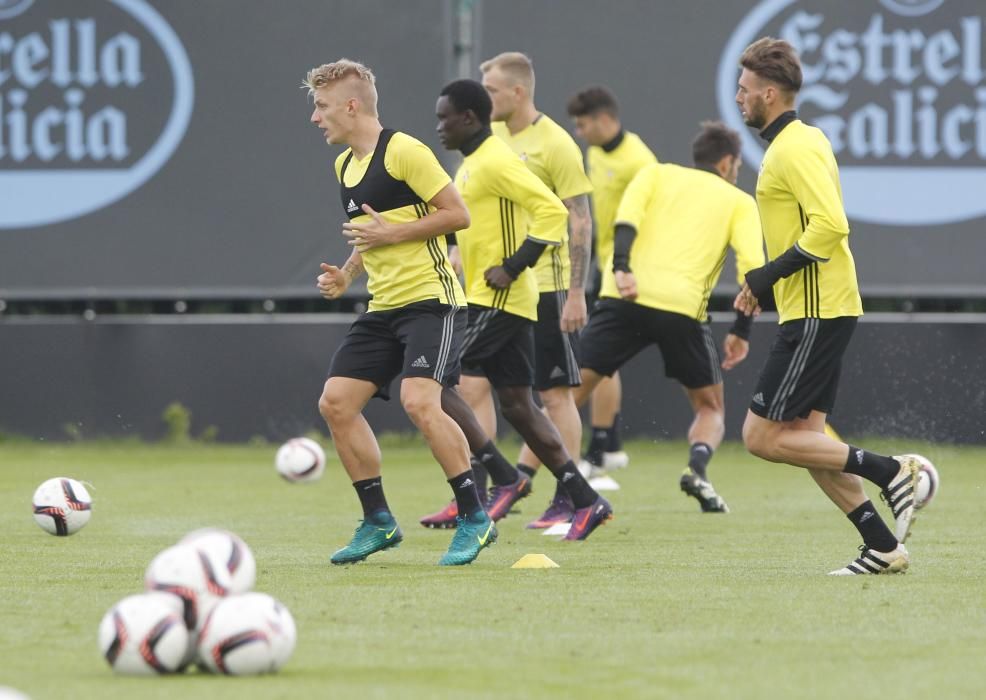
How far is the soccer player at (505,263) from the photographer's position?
8867 millimetres

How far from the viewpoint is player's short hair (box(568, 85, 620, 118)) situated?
41.6 ft

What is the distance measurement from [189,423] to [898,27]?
7.07 metres

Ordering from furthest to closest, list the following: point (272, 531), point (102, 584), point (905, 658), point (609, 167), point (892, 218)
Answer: point (892, 218)
point (609, 167)
point (272, 531)
point (102, 584)
point (905, 658)

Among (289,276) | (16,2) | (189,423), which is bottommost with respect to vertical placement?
(189,423)

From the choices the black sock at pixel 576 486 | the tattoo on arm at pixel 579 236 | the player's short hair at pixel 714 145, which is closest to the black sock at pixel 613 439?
the player's short hair at pixel 714 145

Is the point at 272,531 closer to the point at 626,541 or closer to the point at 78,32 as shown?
the point at 626,541

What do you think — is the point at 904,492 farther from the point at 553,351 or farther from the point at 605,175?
the point at 605,175

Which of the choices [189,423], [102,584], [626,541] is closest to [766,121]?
[626,541]

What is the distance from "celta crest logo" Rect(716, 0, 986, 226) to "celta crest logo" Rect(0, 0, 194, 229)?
508 cm

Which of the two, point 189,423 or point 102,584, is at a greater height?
point 102,584

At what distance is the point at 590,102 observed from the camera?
Result: 41.7ft

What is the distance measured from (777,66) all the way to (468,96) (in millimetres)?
2099

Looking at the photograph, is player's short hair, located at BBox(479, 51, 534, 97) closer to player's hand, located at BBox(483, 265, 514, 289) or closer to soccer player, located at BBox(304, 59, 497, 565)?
player's hand, located at BBox(483, 265, 514, 289)

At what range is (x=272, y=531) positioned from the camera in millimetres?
9469
